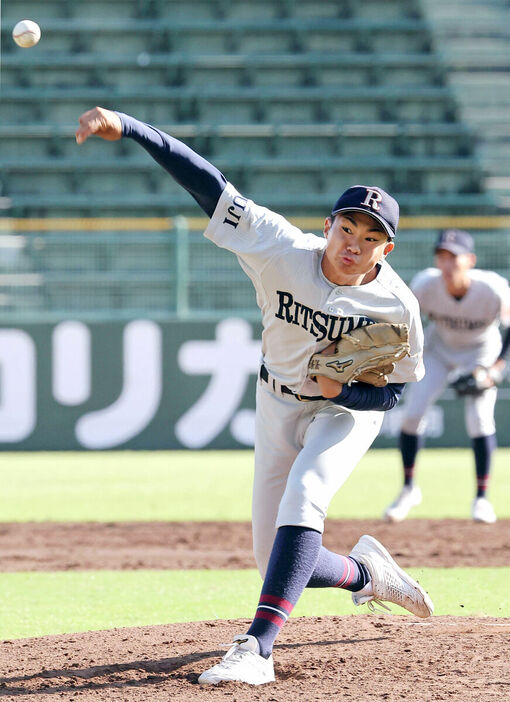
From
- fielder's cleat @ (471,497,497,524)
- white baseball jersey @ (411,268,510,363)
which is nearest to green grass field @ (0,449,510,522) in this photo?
fielder's cleat @ (471,497,497,524)

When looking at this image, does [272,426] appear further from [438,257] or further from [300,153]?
[300,153]

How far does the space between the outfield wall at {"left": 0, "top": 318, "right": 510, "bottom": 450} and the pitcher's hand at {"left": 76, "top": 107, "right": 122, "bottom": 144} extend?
8329mm

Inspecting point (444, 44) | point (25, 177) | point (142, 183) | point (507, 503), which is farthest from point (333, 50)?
point (507, 503)

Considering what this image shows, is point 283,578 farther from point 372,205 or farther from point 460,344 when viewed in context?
point 460,344

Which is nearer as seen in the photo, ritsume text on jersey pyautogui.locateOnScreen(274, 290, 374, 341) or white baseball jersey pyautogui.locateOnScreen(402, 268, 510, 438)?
ritsume text on jersey pyautogui.locateOnScreen(274, 290, 374, 341)

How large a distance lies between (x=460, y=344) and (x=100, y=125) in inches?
194

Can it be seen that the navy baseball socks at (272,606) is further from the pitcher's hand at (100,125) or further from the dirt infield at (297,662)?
the pitcher's hand at (100,125)

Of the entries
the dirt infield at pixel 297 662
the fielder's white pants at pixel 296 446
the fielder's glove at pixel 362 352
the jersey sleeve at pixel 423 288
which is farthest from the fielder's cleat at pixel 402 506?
the fielder's glove at pixel 362 352

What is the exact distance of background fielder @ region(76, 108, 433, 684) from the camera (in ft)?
10.8

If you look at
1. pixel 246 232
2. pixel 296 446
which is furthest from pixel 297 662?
pixel 246 232

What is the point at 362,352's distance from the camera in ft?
11.3

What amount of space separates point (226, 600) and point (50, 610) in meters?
0.79

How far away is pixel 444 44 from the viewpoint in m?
18.2

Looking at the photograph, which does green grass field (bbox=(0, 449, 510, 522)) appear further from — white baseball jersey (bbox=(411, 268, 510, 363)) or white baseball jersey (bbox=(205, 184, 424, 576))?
white baseball jersey (bbox=(205, 184, 424, 576))
